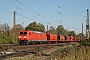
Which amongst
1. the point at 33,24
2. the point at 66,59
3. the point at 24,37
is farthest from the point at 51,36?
the point at 66,59

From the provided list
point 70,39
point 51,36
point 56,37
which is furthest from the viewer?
point 70,39

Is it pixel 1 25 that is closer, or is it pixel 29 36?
pixel 29 36

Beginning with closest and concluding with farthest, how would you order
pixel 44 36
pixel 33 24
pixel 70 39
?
pixel 44 36 < pixel 70 39 < pixel 33 24

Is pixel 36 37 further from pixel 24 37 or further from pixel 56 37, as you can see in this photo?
pixel 56 37

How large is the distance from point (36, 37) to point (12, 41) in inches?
314

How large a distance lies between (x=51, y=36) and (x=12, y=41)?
13.2 meters

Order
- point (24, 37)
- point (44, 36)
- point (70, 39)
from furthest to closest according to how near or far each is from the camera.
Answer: point (70, 39), point (44, 36), point (24, 37)

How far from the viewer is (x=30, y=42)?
42.5m

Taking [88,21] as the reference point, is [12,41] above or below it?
below

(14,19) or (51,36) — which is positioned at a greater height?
(14,19)

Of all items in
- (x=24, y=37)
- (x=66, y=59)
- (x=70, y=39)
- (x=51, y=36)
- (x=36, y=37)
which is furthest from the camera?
(x=70, y=39)

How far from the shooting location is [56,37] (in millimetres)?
62688

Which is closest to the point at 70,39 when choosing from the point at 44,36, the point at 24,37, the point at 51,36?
the point at 51,36

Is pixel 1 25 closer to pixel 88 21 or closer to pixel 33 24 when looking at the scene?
pixel 33 24
